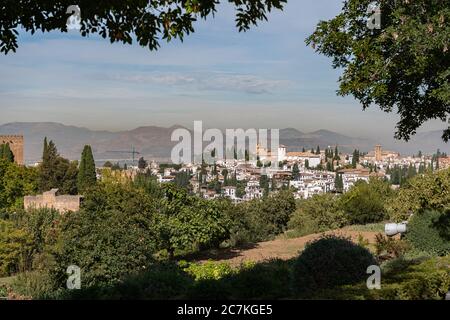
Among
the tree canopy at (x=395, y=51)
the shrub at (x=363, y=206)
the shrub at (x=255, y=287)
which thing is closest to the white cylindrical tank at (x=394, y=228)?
the tree canopy at (x=395, y=51)

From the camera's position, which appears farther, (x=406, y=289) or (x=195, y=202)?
(x=195, y=202)

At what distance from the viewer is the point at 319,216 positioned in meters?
34.6

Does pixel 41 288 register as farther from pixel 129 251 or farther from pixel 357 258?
pixel 357 258

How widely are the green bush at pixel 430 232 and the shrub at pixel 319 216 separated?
16.5 meters

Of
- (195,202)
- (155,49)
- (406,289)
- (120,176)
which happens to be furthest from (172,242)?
(120,176)

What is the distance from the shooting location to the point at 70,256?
13805 millimetres

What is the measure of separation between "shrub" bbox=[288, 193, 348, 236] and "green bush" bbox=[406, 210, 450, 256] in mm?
16475

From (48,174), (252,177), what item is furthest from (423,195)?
(252,177)

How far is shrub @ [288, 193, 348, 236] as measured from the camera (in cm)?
3400

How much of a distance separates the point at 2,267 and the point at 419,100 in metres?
19.4

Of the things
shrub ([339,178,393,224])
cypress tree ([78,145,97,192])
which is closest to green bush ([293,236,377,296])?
shrub ([339,178,393,224])

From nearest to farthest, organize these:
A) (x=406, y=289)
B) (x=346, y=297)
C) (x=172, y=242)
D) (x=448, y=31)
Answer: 1. (x=346, y=297)
2. (x=406, y=289)
3. (x=448, y=31)
4. (x=172, y=242)

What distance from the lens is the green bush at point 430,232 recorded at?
577 inches

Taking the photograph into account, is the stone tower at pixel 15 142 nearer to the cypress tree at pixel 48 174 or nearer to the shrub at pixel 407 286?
the cypress tree at pixel 48 174
